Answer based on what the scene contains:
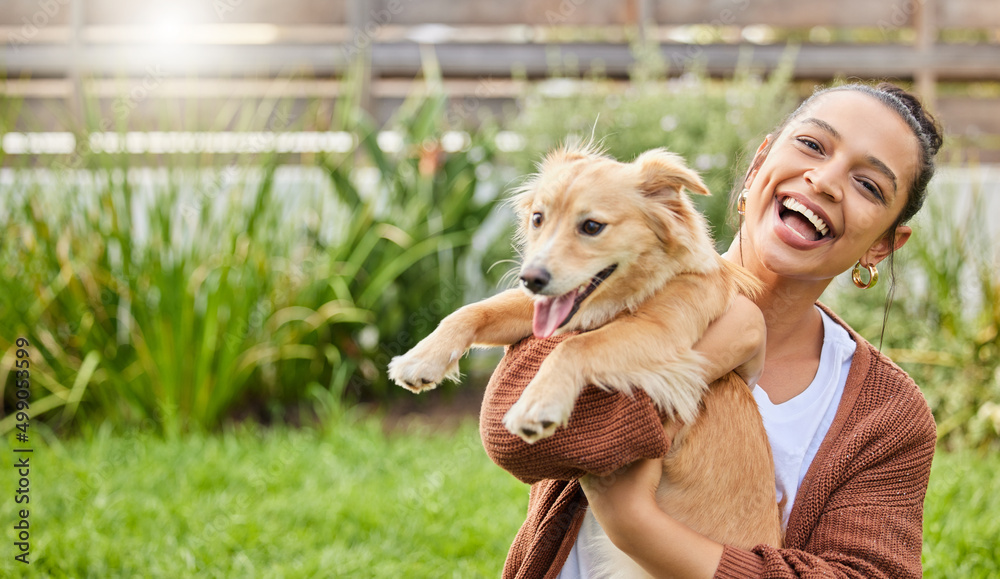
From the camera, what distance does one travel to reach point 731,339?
169cm

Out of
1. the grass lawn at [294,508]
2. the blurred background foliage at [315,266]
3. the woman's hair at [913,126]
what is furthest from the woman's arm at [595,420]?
the blurred background foliage at [315,266]

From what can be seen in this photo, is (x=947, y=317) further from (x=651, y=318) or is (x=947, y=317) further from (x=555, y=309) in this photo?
(x=555, y=309)

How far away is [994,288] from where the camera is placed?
4938 mm

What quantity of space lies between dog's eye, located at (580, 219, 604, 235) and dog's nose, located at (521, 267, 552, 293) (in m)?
0.17

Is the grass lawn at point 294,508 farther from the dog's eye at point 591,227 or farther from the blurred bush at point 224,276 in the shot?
the dog's eye at point 591,227

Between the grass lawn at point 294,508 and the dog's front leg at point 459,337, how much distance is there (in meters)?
1.82

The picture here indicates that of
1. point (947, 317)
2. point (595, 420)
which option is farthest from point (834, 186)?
point (947, 317)

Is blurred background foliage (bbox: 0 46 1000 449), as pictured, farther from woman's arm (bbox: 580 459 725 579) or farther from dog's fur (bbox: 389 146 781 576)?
woman's arm (bbox: 580 459 725 579)

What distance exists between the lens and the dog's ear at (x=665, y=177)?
5.70ft

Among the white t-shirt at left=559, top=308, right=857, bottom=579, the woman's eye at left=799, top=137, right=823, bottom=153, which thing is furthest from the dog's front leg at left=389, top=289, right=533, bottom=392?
the woman's eye at left=799, top=137, right=823, bottom=153

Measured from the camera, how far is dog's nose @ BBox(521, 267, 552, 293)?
1.59 meters

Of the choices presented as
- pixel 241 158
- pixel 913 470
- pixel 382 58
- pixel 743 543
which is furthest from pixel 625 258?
pixel 382 58

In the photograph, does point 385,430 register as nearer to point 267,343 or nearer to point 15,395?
point 267,343

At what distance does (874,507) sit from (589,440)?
746 millimetres
